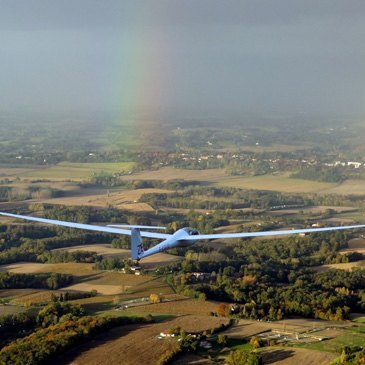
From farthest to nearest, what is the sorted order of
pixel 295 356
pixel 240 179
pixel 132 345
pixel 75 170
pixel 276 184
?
pixel 75 170 → pixel 240 179 → pixel 276 184 → pixel 132 345 → pixel 295 356

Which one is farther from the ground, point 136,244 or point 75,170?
point 136,244

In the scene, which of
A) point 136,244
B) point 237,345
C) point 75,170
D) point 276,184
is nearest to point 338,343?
point 237,345

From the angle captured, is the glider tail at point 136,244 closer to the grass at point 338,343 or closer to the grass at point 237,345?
the grass at point 237,345

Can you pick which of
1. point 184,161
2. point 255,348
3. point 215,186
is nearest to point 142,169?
point 184,161

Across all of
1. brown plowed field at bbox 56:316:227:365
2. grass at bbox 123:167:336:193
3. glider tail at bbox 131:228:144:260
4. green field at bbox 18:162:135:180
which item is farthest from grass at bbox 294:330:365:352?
green field at bbox 18:162:135:180

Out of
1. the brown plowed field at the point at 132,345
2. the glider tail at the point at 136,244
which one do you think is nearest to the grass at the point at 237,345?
the brown plowed field at the point at 132,345

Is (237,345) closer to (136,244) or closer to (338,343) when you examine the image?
(338,343)

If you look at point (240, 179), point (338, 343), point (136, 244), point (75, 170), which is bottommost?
point (338, 343)

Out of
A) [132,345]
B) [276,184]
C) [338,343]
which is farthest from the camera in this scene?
[276,184]

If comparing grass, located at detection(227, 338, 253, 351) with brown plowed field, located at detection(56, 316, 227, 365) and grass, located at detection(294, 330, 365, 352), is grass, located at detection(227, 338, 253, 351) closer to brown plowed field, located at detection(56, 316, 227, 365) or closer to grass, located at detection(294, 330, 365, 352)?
brown plowed field, located at detection(56, 316, 227, 365)
